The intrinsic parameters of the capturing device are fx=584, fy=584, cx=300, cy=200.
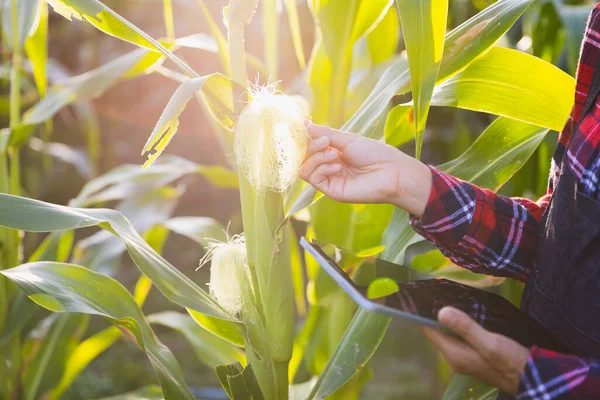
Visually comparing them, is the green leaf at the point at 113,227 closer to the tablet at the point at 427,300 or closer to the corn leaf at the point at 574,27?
the tablet at the point at 427,300

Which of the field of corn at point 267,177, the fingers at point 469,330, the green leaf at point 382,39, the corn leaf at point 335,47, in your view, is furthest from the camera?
the green leaf at point 382,39

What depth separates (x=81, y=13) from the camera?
1.64 feet

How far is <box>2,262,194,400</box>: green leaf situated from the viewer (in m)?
0.50

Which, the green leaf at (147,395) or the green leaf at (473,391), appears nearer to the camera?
the green leaf at (473,391)

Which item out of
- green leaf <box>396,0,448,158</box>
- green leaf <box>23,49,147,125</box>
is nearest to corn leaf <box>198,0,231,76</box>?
A: green leaf <box>23,49,147,125</box>

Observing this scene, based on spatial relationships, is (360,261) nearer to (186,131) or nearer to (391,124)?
(391,124)

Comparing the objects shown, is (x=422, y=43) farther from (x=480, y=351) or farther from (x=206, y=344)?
(x=206, y=344)

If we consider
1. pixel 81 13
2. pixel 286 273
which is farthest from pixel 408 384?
pixel 81 13

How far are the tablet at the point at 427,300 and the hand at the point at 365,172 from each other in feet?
0.18

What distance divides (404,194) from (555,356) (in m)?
0.17

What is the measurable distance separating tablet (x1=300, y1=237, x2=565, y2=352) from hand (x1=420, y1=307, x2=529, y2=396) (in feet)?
0.05

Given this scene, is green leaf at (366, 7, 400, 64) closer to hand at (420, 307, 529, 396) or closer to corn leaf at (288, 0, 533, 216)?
corn leaf at (288, 0, 533, 216)

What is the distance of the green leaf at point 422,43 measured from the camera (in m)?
0.45

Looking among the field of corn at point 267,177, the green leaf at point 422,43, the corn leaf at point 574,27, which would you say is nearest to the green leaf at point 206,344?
the field of corn at point 267,177
